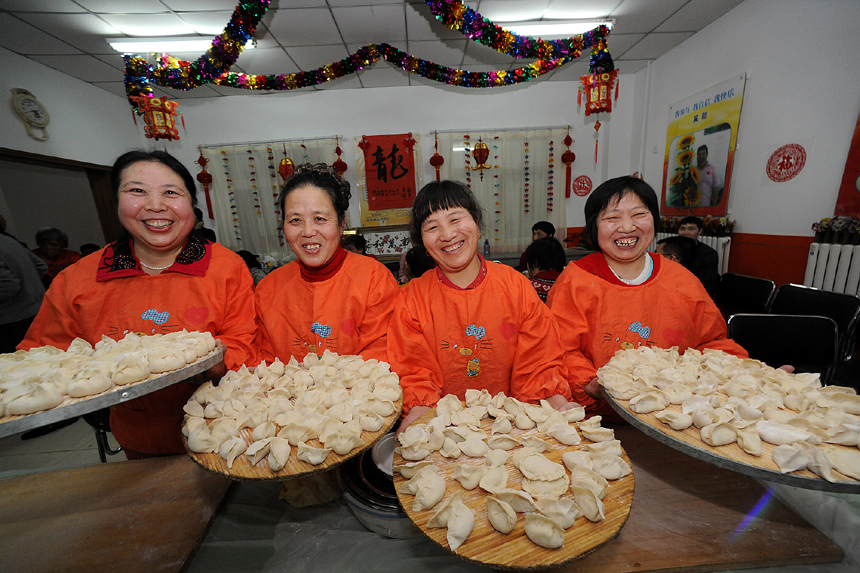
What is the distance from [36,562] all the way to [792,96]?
625 cm

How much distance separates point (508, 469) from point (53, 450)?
410 cm

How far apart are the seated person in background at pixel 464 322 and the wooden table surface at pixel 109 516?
2.75 ft

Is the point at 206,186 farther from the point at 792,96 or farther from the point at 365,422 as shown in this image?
the point at 792,96

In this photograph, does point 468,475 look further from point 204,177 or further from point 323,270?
point 204,177

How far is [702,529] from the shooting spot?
98 centimetres

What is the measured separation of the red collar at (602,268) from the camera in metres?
1.51

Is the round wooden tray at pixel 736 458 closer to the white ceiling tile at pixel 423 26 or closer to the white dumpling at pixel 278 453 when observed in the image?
the white dumpling at pixel 278 453

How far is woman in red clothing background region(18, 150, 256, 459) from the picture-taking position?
54.4 inches

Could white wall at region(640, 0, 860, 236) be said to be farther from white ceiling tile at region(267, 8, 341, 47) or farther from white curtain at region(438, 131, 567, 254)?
white ceiling tile at region(267, 8, 341, 47)

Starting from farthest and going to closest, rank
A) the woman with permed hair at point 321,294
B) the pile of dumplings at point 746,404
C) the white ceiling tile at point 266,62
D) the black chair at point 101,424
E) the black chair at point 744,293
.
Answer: the white ceiling tile at point 266,62 < the black chair at point 744,293 < the black chair at point 101,424 < the woman with permed hair at point 321,294 < the pile of dumplings at point 746,404

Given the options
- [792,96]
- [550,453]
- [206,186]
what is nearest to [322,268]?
[550,453]

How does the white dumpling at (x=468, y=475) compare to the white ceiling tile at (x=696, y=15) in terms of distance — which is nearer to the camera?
the white dumpling at (x=468, y=475)

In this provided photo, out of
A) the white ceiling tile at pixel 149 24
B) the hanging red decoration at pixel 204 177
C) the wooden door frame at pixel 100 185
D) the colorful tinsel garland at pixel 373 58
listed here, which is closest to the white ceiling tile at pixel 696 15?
the colorful tinsel garland at pixel 373 58

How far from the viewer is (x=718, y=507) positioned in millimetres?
1053
